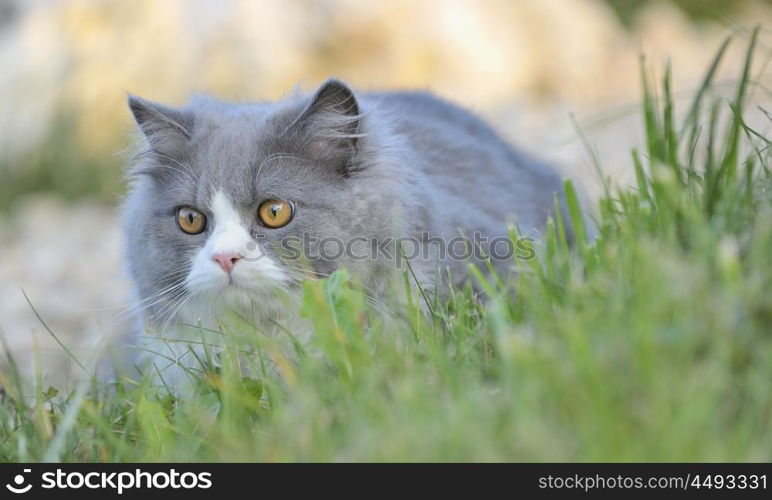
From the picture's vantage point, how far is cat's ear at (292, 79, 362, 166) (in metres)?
2.92

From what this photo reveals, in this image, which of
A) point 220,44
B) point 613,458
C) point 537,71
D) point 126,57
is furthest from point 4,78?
point 613,458

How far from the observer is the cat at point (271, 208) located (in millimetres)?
2826

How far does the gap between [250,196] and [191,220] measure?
252 mm

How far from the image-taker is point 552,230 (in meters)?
2.40

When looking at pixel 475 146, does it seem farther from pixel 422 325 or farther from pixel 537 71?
pixel 537 71

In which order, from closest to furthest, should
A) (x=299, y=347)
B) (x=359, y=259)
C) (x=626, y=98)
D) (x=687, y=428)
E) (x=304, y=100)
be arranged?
1. (x=687, y=428)
2. (x=299, y=347)
3. (x=359, y=259)
4. (x=304, y=100)
5. (x=626, y=98)

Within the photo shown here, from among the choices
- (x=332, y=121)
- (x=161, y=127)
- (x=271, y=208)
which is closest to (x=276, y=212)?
(x=271, y=208)

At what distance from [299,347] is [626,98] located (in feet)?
24.8
